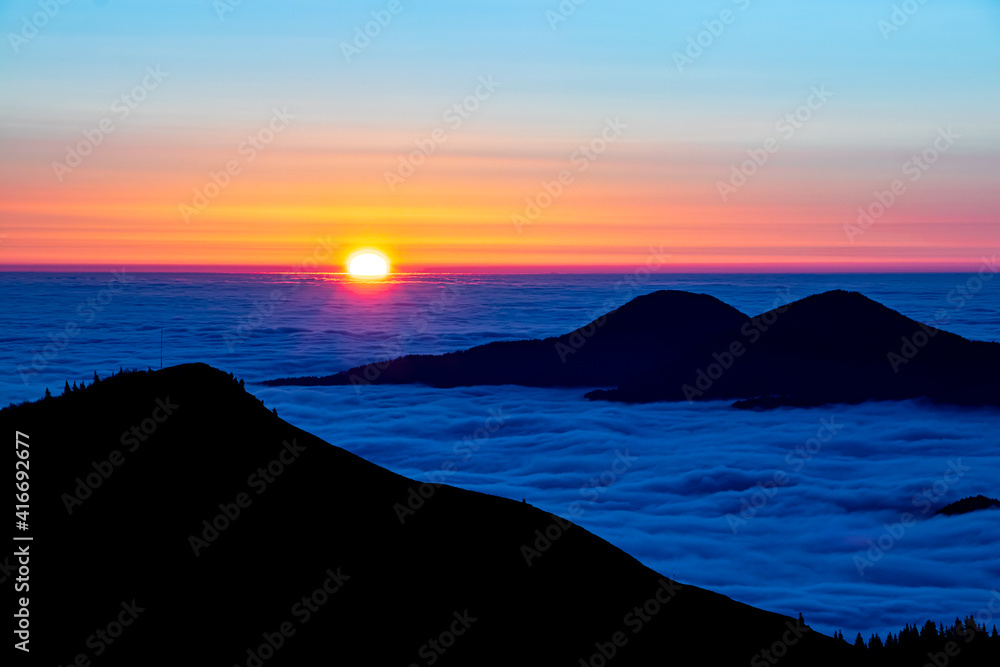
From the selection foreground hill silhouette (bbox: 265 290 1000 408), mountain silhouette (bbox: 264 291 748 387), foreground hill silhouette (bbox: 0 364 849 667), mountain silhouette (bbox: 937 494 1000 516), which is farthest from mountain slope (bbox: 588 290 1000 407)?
foreground hill silhouette (bbox: 0 364 849 667)

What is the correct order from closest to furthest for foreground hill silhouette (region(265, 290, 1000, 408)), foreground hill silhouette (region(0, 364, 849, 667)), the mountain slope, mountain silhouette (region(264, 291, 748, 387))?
foreground hill silhouette (region(0, 364, 849, 667)) < the mountain slope < foreground hill silhouette (region(265, 290, 1000, 408)) < mountain silhouette (region(264, 291, 748, 387))

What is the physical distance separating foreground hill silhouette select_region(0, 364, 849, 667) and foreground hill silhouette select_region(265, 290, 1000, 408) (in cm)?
4302

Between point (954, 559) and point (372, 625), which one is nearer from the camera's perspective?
point (372, 625)

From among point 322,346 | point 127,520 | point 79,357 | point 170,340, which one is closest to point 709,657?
point 127,520

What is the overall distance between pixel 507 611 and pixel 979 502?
90.1 feet

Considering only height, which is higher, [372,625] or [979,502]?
[372,625]

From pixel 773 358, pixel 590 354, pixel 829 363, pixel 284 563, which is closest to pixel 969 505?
pixel 829 363

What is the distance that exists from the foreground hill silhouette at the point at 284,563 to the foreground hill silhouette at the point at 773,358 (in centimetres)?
4302

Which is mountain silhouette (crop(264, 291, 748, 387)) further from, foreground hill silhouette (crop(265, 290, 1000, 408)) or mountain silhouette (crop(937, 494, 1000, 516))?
mountain silhouette (crop(937, 494, 1000, 516))

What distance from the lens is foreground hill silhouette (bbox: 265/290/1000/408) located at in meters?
54.9

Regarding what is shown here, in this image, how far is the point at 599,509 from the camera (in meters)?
Result: 33.7

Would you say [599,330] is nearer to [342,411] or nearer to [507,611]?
[342,411]

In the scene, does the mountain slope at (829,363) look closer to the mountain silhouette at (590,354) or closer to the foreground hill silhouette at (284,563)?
the mountain silhouette at (590,354)

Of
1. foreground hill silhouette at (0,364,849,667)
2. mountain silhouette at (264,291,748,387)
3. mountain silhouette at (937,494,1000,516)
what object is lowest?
mountain silhouette at (937,494,1000,516)
